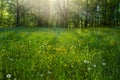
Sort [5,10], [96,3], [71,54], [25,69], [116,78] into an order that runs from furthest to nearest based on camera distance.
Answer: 1. [5,10]
2. [96,3]
3. [71,54]
4. [25,69]
5. [116,78]

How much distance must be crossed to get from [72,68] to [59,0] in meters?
45.9

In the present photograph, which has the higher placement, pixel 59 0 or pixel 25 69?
pixel 59 0

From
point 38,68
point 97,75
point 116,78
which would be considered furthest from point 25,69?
point 116,78

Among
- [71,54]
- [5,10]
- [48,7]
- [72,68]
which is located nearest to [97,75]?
[72,68]

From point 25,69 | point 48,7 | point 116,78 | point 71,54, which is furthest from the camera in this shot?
point 48,7

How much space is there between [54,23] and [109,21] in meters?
14.5

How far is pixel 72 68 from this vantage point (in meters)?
3.68

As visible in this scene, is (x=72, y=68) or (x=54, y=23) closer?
(x=72, y=68)

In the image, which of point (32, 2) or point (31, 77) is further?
point (32, 2)

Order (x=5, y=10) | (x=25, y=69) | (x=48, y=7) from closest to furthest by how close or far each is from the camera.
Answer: (x=25, y=69)
(x=48, y=7)
(x=5, y=10)

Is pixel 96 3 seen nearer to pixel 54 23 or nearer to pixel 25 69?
pixel 54 23

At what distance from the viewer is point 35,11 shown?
50875 mm

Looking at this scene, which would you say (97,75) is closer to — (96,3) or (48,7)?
(48,7)

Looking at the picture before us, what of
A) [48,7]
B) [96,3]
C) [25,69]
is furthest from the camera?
[96,3]
